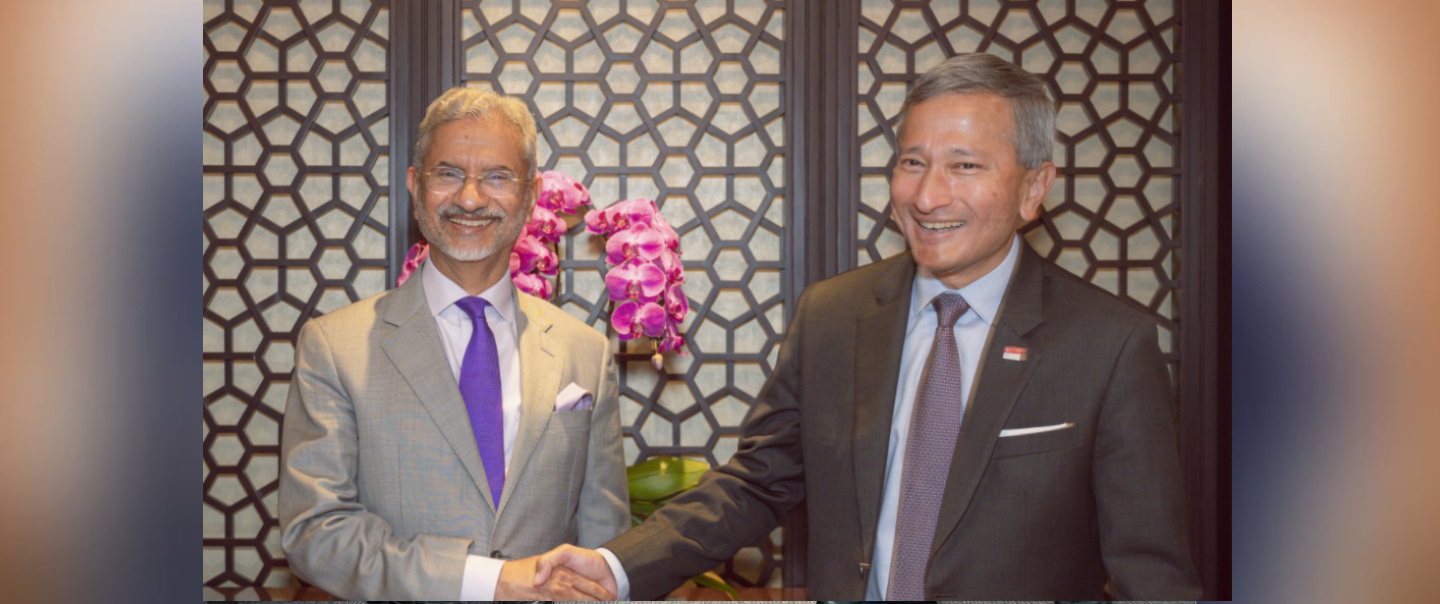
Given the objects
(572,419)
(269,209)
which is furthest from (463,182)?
(269,209)

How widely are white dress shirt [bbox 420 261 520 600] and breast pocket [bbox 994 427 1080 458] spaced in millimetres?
791

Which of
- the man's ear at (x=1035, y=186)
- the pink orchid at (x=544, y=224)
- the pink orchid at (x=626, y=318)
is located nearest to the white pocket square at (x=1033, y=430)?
the man's ear at (x=1035, y=186)

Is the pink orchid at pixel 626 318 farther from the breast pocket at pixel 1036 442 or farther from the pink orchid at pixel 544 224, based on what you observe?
the breast pocket at pixel 1036 442

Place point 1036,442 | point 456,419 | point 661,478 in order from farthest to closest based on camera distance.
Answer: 1. point 661,478
2. point 456,419
3. point 1036,442

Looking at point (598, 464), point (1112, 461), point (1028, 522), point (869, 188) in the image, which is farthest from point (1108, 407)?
point (869, 188)

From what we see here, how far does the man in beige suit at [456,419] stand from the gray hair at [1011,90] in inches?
28.1

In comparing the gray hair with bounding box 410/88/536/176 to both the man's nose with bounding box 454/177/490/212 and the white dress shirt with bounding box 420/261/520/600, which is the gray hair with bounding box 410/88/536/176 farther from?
the white dress shirt with bounding box 420/261/520/600

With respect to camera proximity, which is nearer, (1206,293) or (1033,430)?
(1033,430)

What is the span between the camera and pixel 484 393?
1777 millimetres

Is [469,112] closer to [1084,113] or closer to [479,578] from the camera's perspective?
[479,578]

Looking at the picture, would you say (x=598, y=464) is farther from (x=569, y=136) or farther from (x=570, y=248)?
(x=569, y=136)

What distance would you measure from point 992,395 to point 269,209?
6.46 ft
